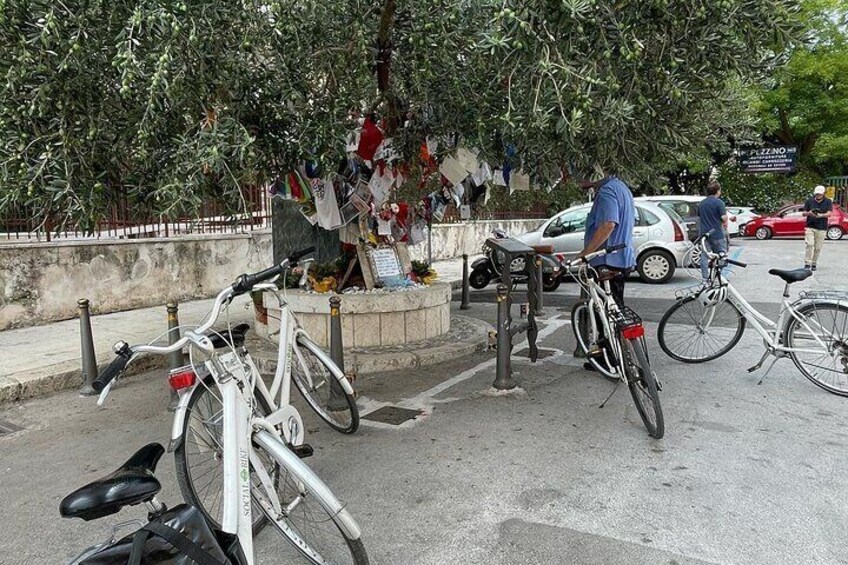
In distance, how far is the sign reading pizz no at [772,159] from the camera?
2822 centimetres

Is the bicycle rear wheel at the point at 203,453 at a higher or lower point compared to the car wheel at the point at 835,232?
lower

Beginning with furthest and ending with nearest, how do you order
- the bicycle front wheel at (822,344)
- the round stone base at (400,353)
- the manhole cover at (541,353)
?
1. the manhole cover at (541,353)
2. the round stone base at (400,353)
3. the bicycle front wheel at (822,344)

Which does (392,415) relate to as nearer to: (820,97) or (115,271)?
(115,271)

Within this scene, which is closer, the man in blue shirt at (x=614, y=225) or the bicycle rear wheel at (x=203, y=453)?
the bicycle rear wheel at (x=203, y=453)

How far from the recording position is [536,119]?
3668mm

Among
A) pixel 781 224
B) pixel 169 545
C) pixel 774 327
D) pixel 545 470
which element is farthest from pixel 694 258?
pixel 781 224

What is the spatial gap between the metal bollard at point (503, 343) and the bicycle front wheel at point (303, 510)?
281 centimetres

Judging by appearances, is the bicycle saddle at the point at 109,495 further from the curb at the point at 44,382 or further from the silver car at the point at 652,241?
the silver car at the point at 652,241

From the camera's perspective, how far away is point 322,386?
4289 mm

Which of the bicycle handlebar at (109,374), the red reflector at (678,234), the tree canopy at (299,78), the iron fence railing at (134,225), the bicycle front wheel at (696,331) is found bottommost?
the bicycle front wheel at (696,331)

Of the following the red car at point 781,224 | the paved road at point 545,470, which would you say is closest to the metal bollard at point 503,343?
the paved road at point 545,470

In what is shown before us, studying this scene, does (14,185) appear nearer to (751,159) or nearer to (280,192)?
(280,192)

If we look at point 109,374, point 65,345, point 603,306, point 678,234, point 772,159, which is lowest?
point 65,345

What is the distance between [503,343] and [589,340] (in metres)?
0.94
